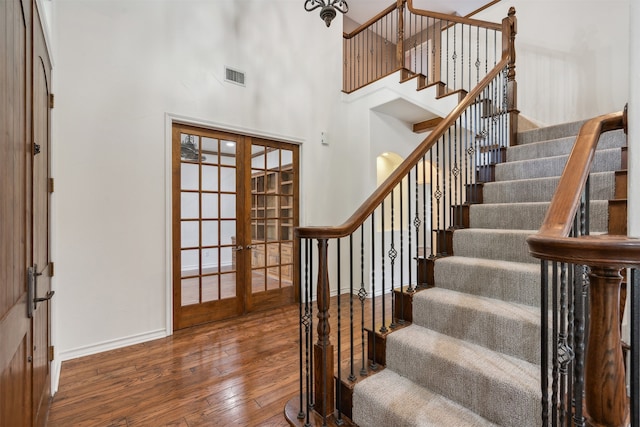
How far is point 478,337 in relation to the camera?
172cm

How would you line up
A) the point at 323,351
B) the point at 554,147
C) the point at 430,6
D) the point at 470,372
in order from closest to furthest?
the point at 470,372 < the point at 323,351 < the point at 554,147 < the point at 430,6

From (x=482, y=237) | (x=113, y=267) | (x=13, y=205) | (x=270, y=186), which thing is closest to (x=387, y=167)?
(x=270, y=186)

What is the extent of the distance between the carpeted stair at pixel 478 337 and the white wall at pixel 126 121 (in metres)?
2.39

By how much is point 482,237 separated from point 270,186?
8.23 ft

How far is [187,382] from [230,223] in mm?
1737

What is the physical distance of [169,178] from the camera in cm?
310

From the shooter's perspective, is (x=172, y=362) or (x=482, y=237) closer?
(x=482, y=237)

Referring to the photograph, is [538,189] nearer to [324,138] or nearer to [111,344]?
[324,138]

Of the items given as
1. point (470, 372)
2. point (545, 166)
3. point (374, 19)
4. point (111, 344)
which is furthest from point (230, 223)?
point (374, 19)

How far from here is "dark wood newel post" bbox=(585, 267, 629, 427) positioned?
72cm

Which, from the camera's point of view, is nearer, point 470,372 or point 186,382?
point 470,372

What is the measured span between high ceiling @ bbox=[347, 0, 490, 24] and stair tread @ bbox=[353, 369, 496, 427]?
6269 mm

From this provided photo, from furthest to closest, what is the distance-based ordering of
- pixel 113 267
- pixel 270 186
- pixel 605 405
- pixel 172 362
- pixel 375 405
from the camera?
pixel 270 186, pixel 113 267, pixel 172 362, pixel 375 405, pixel 605 405

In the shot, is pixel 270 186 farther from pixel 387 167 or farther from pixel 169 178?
pixel 387 167
